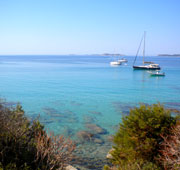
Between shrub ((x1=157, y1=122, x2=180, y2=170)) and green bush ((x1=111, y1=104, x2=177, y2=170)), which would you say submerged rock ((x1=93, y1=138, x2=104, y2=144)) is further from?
shrub ((x1=157, y1=122, x2=180, y2=170))

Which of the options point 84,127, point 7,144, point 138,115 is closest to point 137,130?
point 138,115

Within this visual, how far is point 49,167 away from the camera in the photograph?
6070mm

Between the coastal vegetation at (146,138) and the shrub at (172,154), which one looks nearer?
the shrub at (172,154)

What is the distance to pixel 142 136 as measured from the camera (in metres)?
8.64

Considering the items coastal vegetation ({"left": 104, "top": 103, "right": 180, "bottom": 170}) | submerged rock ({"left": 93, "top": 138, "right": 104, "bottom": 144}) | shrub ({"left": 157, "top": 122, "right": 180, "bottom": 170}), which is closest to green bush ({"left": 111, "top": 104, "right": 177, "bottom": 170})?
coastal vegetation ({"left": 104, "top": 103, "right": 180, "bottom": 170})

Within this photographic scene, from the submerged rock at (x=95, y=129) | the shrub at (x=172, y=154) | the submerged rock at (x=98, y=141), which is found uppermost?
the shrub at (x=172, y=154)

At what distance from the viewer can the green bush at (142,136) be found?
845 centimetres

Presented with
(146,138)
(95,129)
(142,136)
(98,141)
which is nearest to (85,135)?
(98,141)

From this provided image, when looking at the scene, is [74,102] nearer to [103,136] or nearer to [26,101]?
[26,101]

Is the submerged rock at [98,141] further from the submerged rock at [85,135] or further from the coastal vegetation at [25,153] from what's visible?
the coastal vegetation at [25,153]

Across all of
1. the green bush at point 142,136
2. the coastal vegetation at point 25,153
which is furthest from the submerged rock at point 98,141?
the coastal vegetation at point 25,153

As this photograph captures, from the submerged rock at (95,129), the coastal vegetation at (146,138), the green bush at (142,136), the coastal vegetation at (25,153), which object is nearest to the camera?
the coastal vegetation at (25,153)

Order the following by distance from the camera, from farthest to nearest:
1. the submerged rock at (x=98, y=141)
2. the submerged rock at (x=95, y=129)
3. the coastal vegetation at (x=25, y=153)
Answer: the submerged rock at (x=95, y=129)
the submerged rock at (x=98, y=141)
the coastal vegetation at (x=25, y=153)

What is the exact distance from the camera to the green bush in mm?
8453
